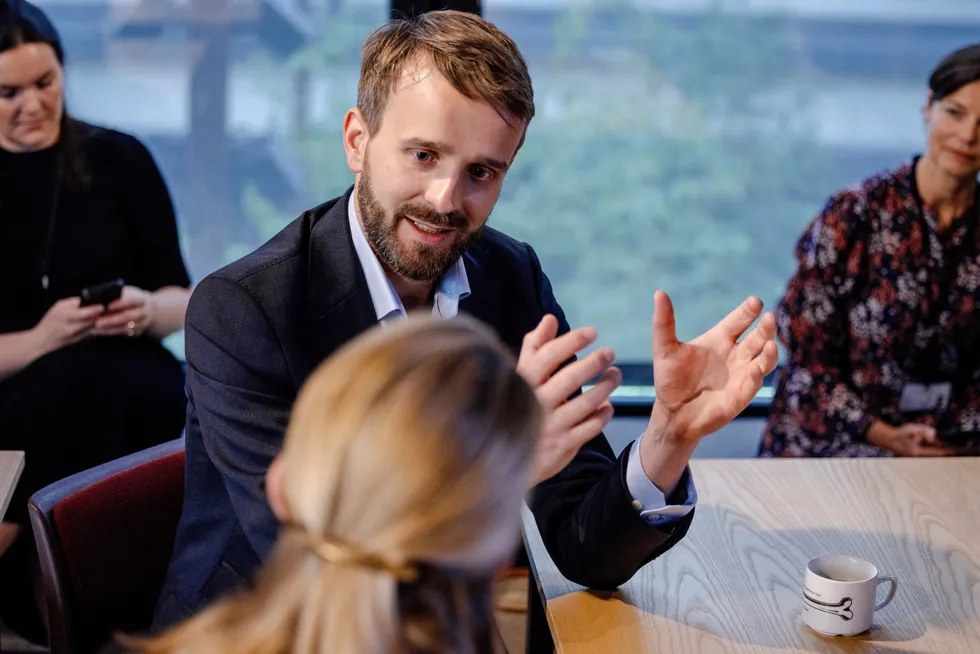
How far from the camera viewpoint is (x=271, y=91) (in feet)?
10.7

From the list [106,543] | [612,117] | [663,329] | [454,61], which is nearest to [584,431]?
[663,329]

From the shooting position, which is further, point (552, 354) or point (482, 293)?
point (482, 293)

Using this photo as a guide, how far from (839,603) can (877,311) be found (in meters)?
1.45

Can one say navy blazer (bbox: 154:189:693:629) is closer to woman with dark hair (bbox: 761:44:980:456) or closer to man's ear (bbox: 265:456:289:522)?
man's ear (bbox: 265:456:289:522)

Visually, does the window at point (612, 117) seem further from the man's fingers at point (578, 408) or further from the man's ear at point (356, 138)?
the man's fingers at point (578, 408)

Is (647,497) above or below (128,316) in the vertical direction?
above

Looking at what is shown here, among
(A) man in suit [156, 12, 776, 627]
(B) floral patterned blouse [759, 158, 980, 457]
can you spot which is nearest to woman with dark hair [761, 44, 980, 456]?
(B) floral patterned blouse [759, 158, 980, 457]

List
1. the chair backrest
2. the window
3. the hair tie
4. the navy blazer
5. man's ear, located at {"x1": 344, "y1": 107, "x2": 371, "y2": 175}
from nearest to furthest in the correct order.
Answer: the hair tie
the navy blazer
the chair backrest
man's ear, located at {"x1": 344, "y1": 107, "x2": 371, "y2": 175}
the window

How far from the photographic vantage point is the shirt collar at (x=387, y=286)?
64.7 inches

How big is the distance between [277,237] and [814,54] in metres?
2.30

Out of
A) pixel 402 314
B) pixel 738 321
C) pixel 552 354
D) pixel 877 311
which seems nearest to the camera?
pixel 552 354

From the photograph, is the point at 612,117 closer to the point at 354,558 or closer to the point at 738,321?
the point at 738,321

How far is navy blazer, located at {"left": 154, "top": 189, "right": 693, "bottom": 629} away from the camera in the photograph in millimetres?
1436

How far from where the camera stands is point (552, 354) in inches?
47.9
